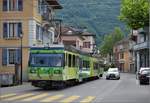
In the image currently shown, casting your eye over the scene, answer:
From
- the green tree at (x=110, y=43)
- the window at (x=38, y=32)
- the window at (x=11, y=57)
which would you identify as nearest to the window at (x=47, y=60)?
the window at (x=11, y=57)

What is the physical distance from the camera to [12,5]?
56.1m

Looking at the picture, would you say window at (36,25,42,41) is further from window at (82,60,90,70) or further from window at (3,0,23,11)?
window at (82,60,90,70)

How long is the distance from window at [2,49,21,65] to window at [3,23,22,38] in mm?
1693

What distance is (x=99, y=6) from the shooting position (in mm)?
54906

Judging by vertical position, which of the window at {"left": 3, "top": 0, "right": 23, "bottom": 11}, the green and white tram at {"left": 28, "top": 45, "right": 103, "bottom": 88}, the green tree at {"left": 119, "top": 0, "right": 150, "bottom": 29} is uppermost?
the window at {"left": 3, "top": 0, "right": 23, "bottom": 11}

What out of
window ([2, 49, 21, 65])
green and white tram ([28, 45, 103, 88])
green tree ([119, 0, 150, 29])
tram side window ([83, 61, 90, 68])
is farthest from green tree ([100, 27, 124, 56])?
green and white tram ([28, 45, 103, 88])

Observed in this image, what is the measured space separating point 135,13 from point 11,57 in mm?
20553

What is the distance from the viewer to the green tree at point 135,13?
38562mm

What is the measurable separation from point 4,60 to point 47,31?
11.4 metres

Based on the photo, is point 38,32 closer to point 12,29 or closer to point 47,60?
point 12,29

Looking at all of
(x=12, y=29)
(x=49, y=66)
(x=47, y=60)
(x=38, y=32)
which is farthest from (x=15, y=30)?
(x=49, y=66)

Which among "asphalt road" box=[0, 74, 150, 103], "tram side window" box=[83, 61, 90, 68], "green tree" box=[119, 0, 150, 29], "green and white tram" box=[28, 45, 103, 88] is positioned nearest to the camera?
"asphalt road" box=[0, 74, 150, 103]

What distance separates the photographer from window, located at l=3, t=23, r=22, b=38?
185 feet

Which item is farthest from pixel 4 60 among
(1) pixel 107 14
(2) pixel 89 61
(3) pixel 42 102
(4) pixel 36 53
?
(3) pixel 42 102
